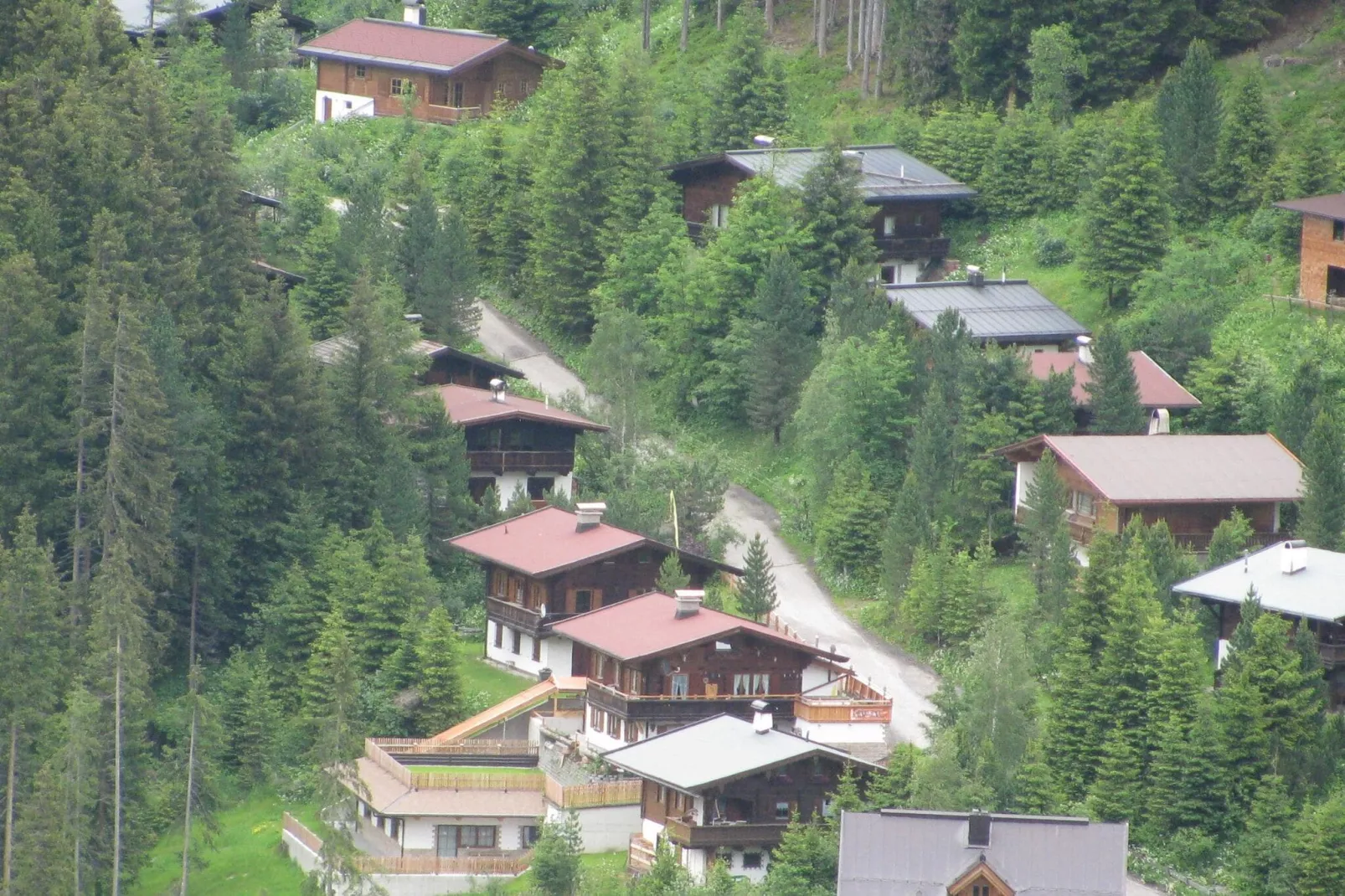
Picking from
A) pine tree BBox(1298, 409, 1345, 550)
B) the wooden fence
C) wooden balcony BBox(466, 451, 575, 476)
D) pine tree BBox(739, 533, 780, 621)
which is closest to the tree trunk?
the wooden fence

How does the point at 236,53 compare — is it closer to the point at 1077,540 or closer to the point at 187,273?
the point at 187,273

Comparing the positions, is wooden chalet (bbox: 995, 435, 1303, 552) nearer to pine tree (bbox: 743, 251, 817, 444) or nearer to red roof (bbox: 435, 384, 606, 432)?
pine tree (bbox: 743, 251, 817, 444)

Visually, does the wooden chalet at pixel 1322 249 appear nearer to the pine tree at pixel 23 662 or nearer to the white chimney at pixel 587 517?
the white chimney at pixel 587 517

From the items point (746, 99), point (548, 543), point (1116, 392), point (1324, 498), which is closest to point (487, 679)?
point (548, 543)

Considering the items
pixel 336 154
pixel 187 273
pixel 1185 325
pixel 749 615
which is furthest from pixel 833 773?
pixel 336 154

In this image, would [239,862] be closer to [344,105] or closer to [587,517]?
[587,517]

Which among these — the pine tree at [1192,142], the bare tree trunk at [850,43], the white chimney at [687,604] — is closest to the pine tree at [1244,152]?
the pine tree at [1192,142]
